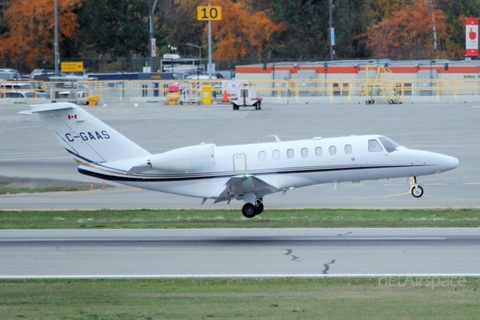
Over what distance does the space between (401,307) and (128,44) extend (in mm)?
83722

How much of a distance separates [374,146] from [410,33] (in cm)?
7200

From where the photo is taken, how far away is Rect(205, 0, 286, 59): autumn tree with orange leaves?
9606 cm

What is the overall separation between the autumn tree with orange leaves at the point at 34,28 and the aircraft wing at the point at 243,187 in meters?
71.8

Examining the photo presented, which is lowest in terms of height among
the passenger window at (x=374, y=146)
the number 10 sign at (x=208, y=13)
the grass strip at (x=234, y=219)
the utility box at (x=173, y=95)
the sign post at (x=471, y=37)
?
the grass strip at (x=234, y=219)

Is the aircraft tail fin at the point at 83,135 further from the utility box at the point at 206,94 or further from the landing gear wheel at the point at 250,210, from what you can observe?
the utility box at the point at 206,94

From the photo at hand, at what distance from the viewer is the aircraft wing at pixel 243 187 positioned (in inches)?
864

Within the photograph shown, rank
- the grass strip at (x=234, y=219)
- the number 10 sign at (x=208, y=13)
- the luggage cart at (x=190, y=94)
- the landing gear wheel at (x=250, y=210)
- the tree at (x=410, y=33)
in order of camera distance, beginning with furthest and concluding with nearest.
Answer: the tree at (x=410, y=33) → the luggage cart at (x=190, y=94) → the number 10 sign at (x=208, y=13) → the landing gear wheel at (x=250, y=210) → the grass strip at (x=234, y=219)

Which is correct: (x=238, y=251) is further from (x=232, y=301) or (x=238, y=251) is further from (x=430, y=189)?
(x=430, y=189)

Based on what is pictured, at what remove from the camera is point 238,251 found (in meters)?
18.6

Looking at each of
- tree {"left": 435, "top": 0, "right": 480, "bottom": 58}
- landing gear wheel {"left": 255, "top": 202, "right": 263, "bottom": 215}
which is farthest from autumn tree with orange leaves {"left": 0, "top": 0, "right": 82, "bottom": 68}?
landing gear wheel {"left": 255, "top": 202, "right": 263, "bottom": 215}

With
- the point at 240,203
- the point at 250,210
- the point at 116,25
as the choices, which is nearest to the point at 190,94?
the point at 116,25

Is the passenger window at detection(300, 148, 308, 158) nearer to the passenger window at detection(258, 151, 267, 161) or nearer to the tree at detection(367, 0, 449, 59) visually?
the passenger window at detection(258, 151, 267, 161)

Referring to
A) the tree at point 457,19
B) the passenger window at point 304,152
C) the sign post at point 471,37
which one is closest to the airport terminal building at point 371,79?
the sign post at point 471,37

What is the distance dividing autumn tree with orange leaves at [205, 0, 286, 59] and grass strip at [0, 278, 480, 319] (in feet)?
269
